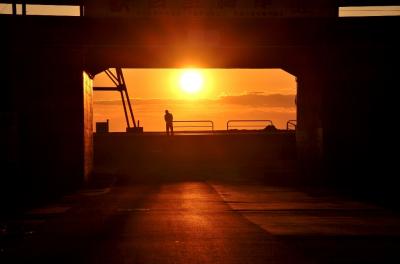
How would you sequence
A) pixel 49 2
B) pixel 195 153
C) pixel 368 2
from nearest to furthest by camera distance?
pixel 49 2 < pixel 368 2 < pixel 195 153

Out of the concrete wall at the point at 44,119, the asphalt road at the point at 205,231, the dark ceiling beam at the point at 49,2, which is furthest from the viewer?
the concrete wall at the point at 44,119

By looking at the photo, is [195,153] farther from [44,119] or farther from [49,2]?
[49,2]

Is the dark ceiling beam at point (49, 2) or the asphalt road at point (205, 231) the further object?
the dark ceiling beam at point (49, 2)

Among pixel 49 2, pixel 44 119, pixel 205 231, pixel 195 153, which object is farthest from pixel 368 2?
pixel 195 153

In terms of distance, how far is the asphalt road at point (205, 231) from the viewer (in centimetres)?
1057

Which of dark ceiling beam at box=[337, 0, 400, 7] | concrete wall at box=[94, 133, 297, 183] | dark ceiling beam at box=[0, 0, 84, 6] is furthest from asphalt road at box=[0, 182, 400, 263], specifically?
concrete wall at box=[94, 133, 297, 183]

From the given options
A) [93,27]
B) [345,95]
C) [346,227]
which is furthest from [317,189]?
[346,227]

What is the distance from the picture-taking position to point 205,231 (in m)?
13.6

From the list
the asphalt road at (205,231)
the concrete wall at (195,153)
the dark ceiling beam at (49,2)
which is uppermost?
the dark ceiling beam at (49,2)

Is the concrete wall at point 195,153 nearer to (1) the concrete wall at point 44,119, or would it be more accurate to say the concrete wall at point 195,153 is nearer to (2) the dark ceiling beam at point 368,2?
(1) the concrete wall at point 44,119

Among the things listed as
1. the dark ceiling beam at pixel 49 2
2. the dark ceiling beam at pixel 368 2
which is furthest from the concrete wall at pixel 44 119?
the dark ceiling beam at pixel 368 2

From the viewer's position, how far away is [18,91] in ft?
85.1

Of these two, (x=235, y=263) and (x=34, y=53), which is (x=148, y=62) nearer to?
(x=34, y=53)

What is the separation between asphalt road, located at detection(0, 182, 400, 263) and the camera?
416 inches
